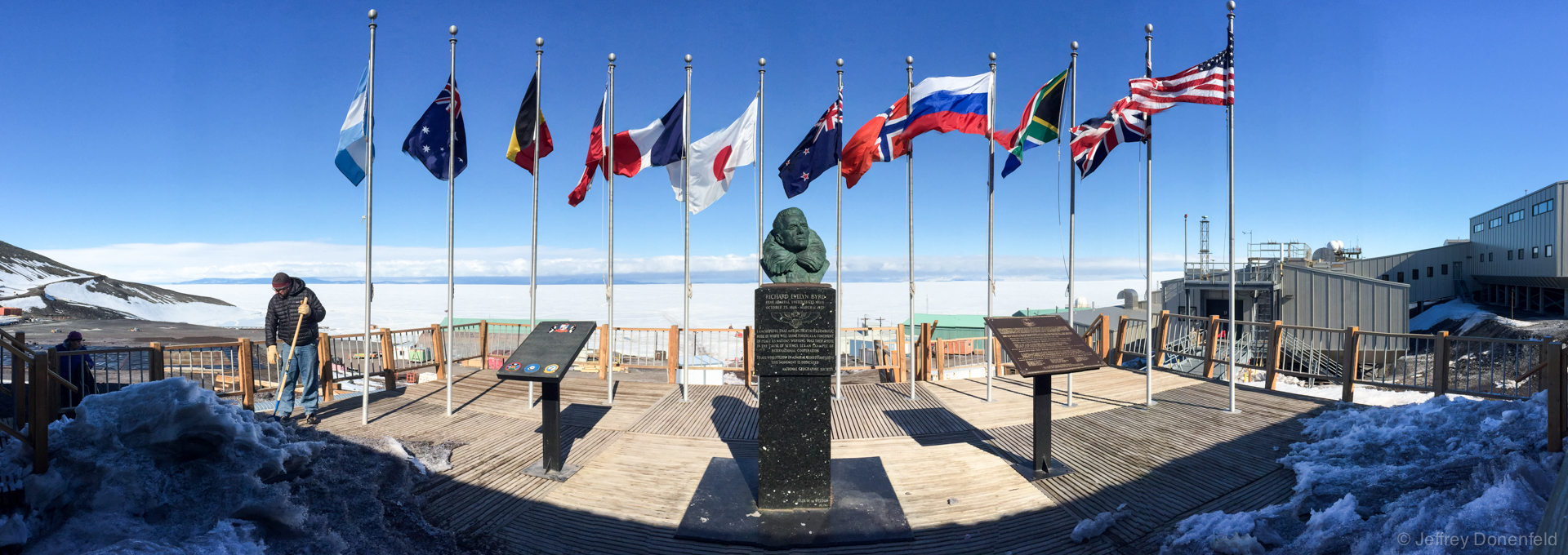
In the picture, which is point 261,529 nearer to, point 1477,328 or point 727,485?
point 727,485

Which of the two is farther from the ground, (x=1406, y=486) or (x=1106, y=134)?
(x=1106, y=134)

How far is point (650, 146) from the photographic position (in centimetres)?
980

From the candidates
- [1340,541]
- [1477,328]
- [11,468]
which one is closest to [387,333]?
[11,468]

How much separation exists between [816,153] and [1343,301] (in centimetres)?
2650

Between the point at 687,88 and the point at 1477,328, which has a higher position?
the point at 687,88

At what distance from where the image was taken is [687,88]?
363 inches

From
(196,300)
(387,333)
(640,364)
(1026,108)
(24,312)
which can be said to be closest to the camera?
(1026,108)

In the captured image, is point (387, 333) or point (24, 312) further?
point (24, 312)

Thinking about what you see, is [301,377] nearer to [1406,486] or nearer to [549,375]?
[549,375]

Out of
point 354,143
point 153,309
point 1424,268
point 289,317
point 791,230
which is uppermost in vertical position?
point 354,143

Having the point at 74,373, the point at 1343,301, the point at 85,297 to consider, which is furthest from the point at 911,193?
the point at 85,297

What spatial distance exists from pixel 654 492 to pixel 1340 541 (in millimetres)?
5476

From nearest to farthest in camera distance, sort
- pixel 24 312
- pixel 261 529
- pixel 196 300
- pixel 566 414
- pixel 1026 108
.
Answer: pixel 261 529
pixel 566 414
pixel 1026 108
pixel 24 312
pixel 196 300

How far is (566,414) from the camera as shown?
8523 millimetres
